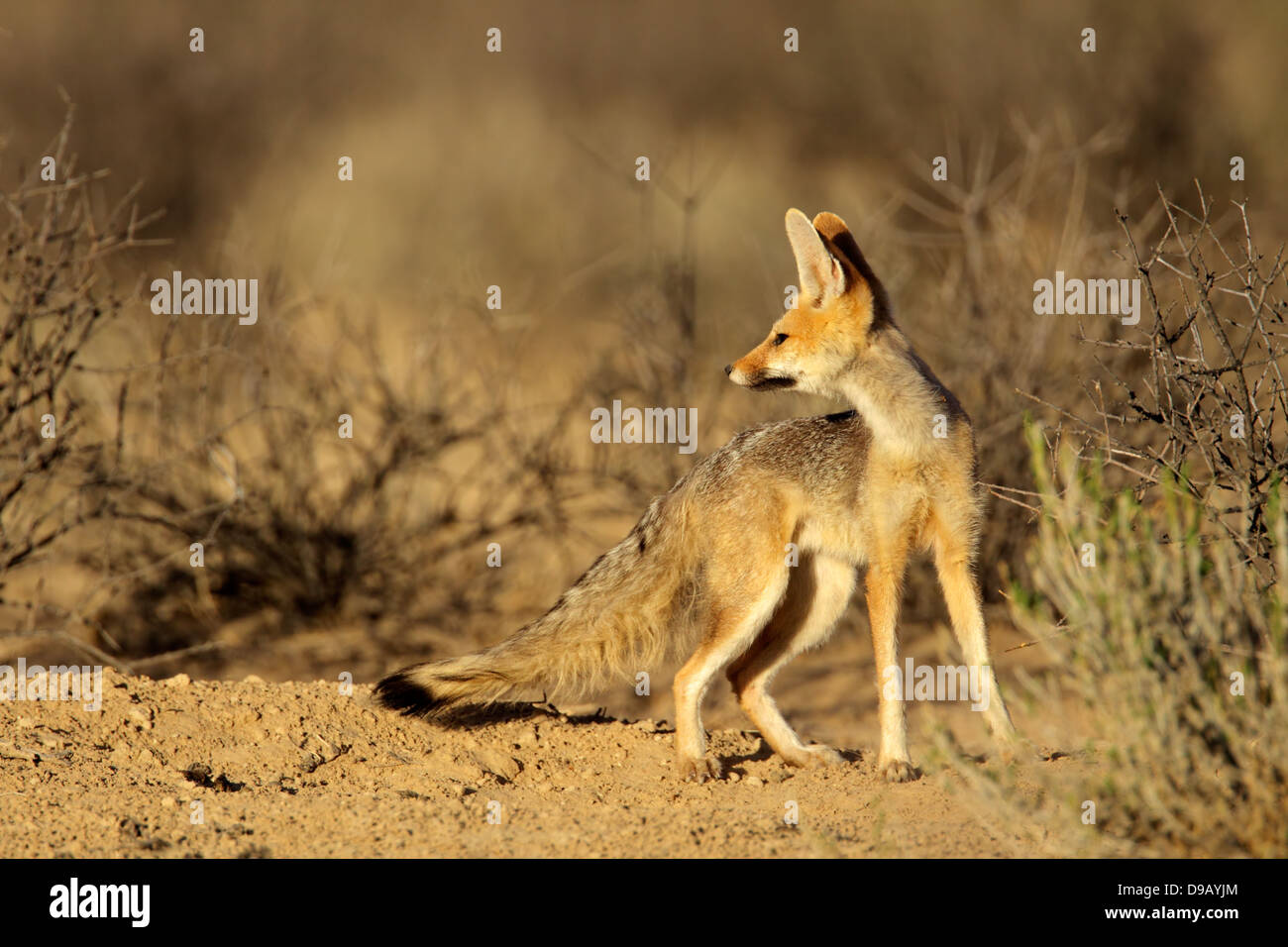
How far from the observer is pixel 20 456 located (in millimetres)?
6785

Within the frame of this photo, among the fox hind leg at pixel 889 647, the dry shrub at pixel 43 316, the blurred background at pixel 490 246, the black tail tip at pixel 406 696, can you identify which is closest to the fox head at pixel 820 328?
the fox hind leg at pixel 889 647

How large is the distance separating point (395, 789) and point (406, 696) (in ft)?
1.39

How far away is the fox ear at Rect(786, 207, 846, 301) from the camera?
5.32 m

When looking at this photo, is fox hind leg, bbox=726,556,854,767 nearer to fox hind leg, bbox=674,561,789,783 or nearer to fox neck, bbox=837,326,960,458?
fox hind leg, bbox=674,561,789,783

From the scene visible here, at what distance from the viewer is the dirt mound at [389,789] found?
412 centimetres

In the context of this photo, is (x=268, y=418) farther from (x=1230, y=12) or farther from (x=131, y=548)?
(x=1230, y=12)

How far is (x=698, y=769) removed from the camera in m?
5.40

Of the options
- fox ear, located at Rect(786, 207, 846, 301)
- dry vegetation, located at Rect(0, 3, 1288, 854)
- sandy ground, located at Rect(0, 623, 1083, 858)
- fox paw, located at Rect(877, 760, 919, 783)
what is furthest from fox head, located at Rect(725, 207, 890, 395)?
sandy ground, located at Rect(0, 623, 1083, 858)

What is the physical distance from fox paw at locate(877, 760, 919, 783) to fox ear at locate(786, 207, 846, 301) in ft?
6.56

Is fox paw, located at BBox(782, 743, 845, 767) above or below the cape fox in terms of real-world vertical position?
below

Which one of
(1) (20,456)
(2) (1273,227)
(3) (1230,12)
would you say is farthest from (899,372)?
(3) (1230,12)

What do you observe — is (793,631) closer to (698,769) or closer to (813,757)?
(813,757)

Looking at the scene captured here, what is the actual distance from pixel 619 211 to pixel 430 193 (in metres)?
3.06

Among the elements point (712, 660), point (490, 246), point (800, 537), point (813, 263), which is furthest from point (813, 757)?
point (490, 246)
